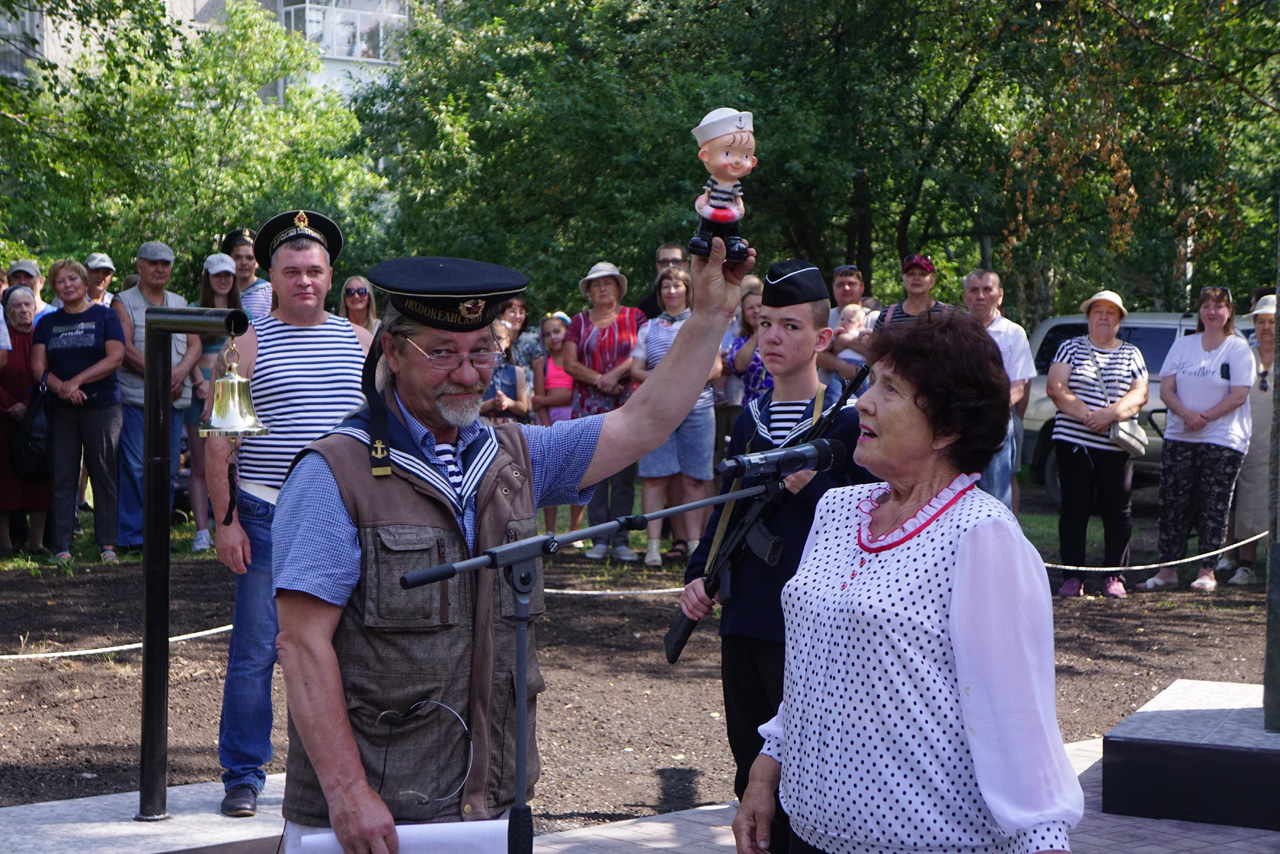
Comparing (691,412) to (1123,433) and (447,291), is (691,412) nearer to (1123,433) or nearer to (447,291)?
(1123,433)

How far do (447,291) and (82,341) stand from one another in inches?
353

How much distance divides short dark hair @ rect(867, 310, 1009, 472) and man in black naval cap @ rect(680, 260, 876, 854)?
48.0 inches

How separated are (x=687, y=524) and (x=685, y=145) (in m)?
9.43

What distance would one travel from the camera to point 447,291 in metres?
2.91

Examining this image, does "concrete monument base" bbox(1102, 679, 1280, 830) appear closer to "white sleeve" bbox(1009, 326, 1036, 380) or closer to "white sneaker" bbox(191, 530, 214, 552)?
"white sleeve" bbox(1009, 326, 1036, 380)

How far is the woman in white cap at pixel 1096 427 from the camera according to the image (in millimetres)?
10188

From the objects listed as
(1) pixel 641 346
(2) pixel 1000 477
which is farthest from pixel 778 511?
(1) pixel 641 346

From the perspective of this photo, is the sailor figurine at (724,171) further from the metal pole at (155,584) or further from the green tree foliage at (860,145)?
the green tree foliage at (860,145)

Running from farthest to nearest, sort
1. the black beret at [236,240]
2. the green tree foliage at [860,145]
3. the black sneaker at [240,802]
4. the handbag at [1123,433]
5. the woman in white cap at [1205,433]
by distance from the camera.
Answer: the green tree foliage at [860,145], the black beret at [236,240], the woman in white cap at [1205,433], the handbag at [1123,433], the black sneaker at [240,802]

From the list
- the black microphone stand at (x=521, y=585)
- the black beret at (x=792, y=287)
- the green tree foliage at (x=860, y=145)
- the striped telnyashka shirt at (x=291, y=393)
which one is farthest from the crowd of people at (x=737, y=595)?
the green tree foliage at (x=860, y=145)

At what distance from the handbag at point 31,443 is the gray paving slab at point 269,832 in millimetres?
6806

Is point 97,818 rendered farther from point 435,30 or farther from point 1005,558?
point 435,30

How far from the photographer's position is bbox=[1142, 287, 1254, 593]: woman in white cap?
10.5 meters

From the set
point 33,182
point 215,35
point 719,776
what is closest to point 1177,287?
point 33,182
